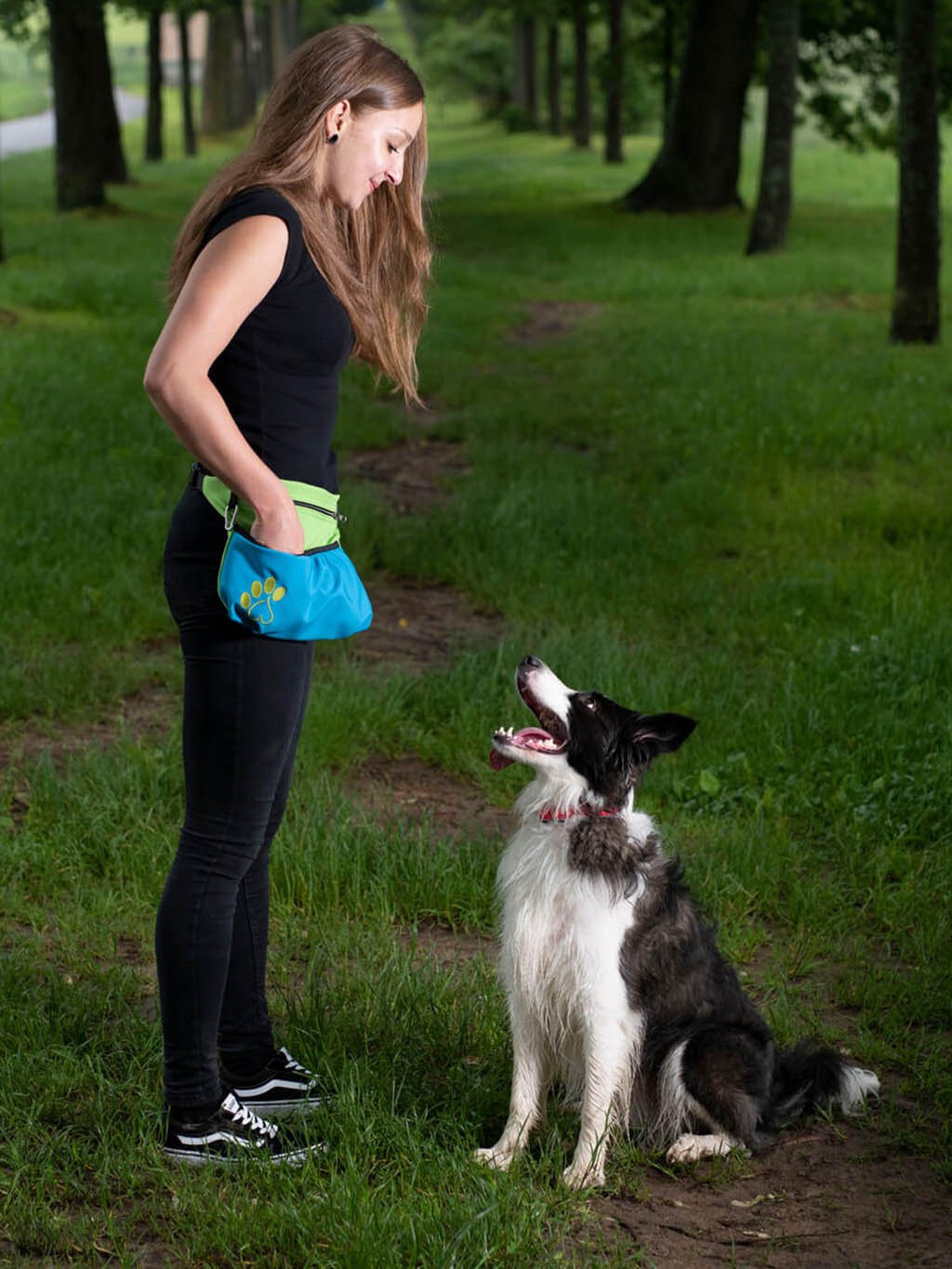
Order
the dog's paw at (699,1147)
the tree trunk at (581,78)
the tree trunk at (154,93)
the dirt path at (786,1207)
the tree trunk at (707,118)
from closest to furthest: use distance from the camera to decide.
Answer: the dirt path at (786,1207)
the dog's paw at (699,1147)
the tree trunk at (707,118)
the tree trunk at (154,93)
the tree trunk at (581,78)

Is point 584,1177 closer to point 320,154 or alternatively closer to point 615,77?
point 320,154

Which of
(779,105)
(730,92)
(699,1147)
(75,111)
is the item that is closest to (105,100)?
(75,111)

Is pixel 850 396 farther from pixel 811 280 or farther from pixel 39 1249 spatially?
pixel 39 1249

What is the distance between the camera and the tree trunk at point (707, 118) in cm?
2672

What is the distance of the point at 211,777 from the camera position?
3.23 metres

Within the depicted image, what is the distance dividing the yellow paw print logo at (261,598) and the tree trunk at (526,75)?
6111 centimetres

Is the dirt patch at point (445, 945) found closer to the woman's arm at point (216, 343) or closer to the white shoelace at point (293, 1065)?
the white shoelace at point (293, 1065)

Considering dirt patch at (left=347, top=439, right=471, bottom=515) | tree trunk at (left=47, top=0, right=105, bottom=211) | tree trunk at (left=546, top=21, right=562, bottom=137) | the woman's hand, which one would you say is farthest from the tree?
tree trunk at (left=546, top=21, right=562, bottom=137)

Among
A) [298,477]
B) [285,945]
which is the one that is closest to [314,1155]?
[285,945]

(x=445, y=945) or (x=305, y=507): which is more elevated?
(x=305, y=507)

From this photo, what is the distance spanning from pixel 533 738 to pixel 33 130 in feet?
196

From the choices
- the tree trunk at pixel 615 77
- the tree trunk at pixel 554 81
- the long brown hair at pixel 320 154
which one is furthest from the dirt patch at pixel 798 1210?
the tree trunk at pixel 554 81

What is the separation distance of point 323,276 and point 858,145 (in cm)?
2987

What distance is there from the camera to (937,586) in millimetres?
7652
